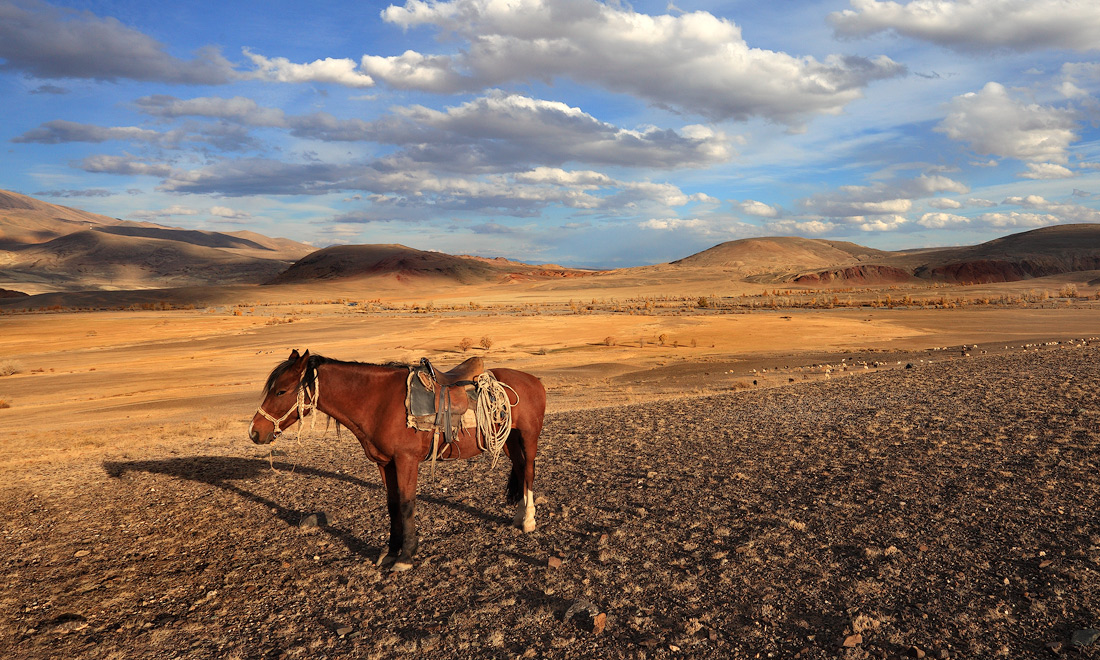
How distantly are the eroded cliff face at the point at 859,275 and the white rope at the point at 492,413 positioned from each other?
86.5 meters

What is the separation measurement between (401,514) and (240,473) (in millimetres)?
Result: 4056

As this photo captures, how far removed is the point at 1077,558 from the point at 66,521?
31.1ft

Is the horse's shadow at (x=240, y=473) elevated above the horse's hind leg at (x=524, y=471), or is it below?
below

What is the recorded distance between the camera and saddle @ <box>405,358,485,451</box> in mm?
5430

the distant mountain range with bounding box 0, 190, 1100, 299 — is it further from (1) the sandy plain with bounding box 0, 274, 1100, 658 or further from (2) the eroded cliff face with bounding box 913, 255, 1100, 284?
(1) the sandy plain with bounding box 0, 274, 1100, 658

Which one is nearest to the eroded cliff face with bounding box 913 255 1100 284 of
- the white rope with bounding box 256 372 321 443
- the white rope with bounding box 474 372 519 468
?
the white rope with bounding box 474 372 519 468

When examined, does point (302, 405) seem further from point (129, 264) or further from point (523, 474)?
point (129, 264)

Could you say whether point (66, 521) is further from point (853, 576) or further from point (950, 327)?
point (950, 327)

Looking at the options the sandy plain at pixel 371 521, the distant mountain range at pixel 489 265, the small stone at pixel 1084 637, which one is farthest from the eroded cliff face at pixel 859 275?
the small stone at pixel 1084 637

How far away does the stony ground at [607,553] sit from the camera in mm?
4227

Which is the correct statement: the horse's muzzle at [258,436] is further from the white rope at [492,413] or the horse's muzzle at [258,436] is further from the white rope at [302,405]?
the white rope at [492,413]

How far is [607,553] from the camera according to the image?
5453mm

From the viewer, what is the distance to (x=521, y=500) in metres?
6.38

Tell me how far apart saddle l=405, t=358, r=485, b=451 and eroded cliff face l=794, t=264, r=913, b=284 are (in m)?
86.8
